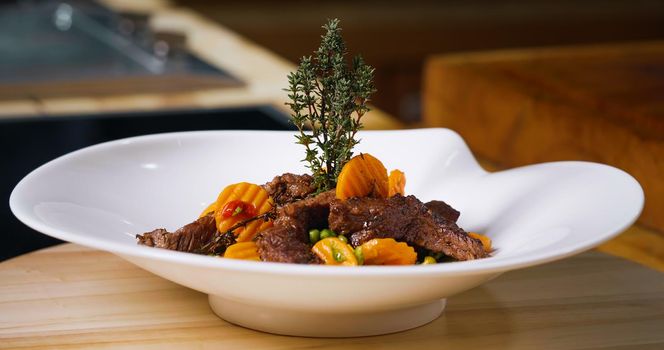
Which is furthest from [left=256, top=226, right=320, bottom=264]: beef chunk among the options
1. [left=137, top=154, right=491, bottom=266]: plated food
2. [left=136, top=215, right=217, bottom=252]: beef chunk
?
[left=136, top=215, right=217, bottom=252]: beef chunk

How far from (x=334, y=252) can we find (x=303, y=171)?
39cm

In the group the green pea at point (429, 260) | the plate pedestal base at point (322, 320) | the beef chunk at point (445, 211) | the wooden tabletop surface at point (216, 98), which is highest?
the wooden tabletop surface at point (216, 98)

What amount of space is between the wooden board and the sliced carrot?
0.96 m

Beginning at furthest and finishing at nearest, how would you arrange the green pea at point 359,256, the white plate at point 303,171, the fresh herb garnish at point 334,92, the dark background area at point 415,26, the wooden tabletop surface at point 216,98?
the dark background area at point 415,26
the wooden tabletop surface at point 216,98
the fresh herb garnish at point 334,92
the green pea at point 359,256
the white plate at point 303,171

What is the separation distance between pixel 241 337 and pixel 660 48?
2300mm

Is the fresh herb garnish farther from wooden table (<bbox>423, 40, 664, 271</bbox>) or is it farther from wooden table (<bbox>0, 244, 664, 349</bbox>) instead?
wooden table (<bbox>423, 40, 664, 271</bbox>)

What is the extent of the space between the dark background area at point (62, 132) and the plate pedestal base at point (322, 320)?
1.01 m

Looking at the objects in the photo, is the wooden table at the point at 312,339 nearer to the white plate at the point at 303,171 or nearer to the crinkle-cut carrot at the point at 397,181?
the white plate at the point at 303,171

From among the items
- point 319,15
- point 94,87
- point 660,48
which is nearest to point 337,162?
point 94,87

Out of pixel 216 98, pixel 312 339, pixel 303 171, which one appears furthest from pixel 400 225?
pixel 216 98

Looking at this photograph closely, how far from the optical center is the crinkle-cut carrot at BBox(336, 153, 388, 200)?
1187 millimetres

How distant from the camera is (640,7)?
6191mm

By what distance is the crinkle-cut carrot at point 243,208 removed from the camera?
1198mm

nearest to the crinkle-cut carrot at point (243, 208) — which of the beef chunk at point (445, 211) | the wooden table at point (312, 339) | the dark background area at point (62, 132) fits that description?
the wooden table at point (312, 339)
